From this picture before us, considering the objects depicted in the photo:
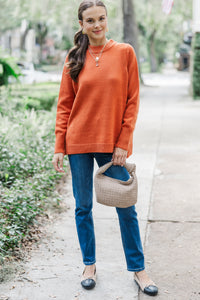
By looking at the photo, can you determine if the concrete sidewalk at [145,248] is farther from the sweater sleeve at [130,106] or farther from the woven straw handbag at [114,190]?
the sweater sleeve at [130,106]

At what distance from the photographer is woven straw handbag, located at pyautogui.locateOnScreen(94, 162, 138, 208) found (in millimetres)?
2949

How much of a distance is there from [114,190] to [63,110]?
655 millimetres

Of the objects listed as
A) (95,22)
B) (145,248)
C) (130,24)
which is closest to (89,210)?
(145,248)

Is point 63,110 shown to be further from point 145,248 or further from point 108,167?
point 145,248

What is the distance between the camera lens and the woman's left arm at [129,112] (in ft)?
9.71

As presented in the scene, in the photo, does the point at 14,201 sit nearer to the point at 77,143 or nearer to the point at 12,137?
the point at 77,143

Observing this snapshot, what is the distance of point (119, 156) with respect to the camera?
2.96 meters

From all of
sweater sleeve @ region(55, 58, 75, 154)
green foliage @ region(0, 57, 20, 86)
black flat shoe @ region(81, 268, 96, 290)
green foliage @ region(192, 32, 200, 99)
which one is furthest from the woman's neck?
green foliage @ region(192, 32, 200, 99)

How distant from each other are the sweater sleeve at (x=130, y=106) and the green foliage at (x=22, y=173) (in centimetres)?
132

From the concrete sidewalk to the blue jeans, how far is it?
291 millimetres

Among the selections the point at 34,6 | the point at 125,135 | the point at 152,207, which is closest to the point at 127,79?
the point at 125,135

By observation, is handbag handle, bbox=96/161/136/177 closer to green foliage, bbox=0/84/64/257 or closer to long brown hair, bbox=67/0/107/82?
long brown hair, bbox=67/0/107/82

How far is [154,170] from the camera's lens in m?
6.70

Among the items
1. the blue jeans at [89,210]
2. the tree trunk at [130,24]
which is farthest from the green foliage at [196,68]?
the blue jeans at [89,210]
